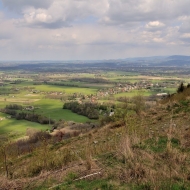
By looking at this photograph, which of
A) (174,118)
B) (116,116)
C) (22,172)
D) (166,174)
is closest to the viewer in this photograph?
(166,174)

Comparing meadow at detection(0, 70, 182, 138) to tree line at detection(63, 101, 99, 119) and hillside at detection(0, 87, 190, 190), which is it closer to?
tree line at detection(63, 101, 99, 119)

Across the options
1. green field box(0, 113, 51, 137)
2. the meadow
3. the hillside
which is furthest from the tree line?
the hillside

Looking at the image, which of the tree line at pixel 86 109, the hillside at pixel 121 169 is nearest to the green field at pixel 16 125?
the tree line at pixel 86 109

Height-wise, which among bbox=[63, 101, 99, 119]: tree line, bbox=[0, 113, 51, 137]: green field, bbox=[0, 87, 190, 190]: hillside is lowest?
bbox=[0, 113, 51, 137]: green field

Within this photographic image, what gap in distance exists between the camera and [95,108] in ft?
181

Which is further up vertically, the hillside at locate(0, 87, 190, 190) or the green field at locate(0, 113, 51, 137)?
the hillside at locate(0, 87, 190, 190)

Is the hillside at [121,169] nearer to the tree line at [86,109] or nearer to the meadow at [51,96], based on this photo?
the meadow at [51,96]

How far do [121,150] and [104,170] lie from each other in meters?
0.89

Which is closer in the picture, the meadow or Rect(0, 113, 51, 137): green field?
Rect(0, 113, 51, 137): green field

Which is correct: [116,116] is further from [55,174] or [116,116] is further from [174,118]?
[55,174]

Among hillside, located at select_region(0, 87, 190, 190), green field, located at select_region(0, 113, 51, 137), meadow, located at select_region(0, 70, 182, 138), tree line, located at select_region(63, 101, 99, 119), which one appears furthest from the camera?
tree line, located at select_region(63, 101, 99, 119)

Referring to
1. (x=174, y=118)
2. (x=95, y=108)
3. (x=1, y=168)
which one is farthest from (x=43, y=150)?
(x=95, y=108)

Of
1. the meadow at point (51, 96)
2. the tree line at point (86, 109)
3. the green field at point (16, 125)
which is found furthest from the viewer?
the tree line at point (86, 109)

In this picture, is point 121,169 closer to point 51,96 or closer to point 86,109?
point 86,109
